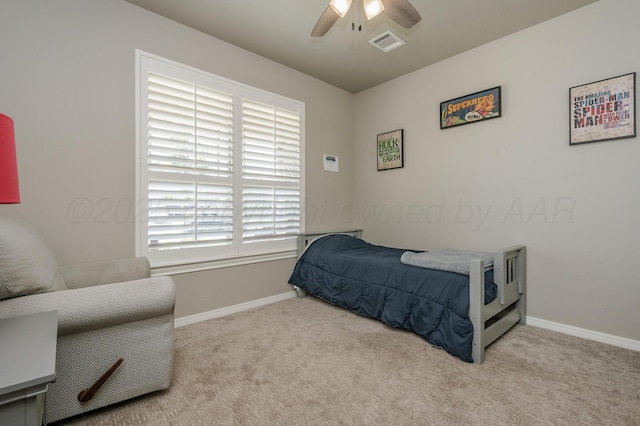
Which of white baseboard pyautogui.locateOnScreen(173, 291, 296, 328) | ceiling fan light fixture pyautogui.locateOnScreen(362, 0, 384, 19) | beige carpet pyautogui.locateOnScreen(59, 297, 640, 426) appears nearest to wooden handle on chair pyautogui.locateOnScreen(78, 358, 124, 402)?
beige carpet pyautogui.locateOnScreen(59, 297, 640, 426)

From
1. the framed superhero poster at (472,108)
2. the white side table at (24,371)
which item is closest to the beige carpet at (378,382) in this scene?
the white side table at (24,371)

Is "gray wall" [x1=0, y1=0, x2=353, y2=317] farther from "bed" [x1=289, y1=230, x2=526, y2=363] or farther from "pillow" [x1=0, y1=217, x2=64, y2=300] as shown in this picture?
"bed" [x1=289, y1=230, x2=526, y2=363]

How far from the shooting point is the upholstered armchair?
1.28m

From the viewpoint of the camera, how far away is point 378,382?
173cm

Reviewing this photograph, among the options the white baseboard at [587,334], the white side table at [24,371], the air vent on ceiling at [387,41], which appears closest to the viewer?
the white side table at [24,371]

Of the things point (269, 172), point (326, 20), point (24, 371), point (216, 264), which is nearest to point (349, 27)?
point (326, 20)

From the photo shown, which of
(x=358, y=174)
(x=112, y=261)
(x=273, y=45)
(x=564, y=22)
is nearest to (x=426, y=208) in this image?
(x=358, y=174)

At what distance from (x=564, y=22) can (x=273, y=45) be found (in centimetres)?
251

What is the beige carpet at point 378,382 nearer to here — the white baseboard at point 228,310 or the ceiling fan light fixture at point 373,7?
the white baseboard at point 228,310

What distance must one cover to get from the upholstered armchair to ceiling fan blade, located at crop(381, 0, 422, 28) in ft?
6.48

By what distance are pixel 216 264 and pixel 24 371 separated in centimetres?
206

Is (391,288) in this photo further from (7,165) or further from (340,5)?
(7,165)

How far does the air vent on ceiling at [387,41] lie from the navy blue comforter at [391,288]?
2.01 meters

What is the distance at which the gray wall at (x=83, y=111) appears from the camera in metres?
1.94
